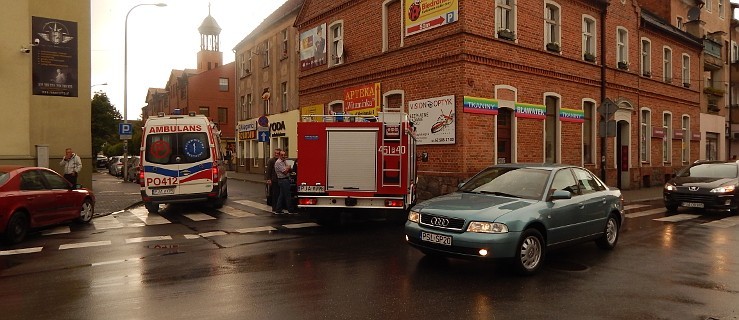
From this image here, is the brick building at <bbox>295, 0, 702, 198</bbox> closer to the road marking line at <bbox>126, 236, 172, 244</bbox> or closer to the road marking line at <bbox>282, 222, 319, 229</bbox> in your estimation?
the road marking line at <bbox>282, 222, 319, 229</bbox>

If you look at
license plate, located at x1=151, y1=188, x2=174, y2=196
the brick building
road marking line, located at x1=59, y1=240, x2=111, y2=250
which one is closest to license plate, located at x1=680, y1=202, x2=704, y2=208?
the brick building

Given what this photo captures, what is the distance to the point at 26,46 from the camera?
15734 millimetres

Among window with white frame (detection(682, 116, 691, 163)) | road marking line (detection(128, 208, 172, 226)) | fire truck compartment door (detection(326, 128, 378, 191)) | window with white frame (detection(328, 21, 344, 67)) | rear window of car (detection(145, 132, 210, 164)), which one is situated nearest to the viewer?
fire truck compartment door (detection(326, 128, 378, 191))

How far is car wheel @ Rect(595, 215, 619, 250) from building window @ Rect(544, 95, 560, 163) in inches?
414

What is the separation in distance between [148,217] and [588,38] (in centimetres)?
1762

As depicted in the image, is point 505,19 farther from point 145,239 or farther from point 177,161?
point 145,239

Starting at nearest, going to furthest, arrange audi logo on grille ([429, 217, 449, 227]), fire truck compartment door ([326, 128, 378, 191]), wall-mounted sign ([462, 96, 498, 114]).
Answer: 1. audi logo on grille ([429, 217, 449, 227])
2. fire truck compartment door ([326, 128, 378, 191])
3. wall-mounted sign ([462, 96, 498, 114])

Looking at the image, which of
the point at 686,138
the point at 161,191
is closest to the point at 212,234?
the point at 161,191

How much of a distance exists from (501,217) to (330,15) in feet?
57.2

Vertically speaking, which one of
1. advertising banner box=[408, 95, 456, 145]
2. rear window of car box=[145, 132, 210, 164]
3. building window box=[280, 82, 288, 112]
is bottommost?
rear window of car box=[145, 132, 210, 164]

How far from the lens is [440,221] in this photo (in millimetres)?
6512

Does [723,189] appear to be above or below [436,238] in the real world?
above

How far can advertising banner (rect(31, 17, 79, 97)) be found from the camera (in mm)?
16031

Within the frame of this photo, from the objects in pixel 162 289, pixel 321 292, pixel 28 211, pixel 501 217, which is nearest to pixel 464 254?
pixel 501 217
